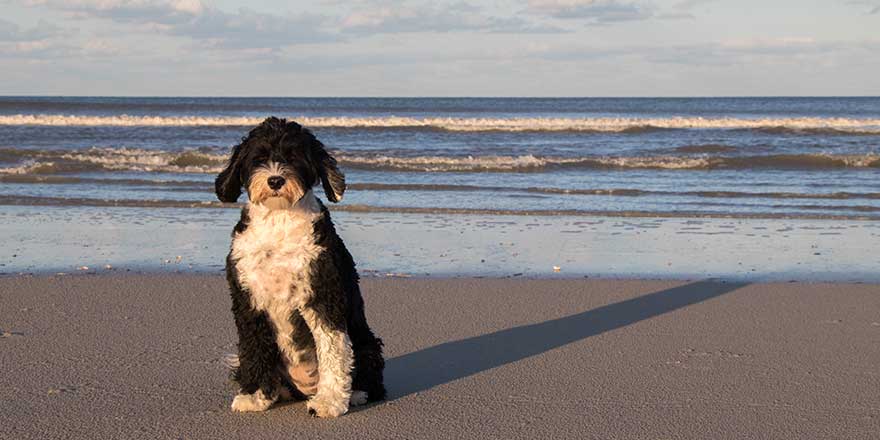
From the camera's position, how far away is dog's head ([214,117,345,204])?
4.28 metres

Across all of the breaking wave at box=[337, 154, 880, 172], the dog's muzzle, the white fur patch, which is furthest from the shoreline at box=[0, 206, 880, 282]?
the breaking wave at box=[337, 154, 880, 172]

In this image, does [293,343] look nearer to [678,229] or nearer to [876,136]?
[678,229]

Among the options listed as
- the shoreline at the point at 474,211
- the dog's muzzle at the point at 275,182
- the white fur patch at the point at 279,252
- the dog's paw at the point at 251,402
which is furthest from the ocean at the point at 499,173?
the dog's muzzle at the point at 275,182

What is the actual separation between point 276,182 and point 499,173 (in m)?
16.5

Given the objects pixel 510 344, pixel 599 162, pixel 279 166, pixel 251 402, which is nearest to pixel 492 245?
pixel 510 344

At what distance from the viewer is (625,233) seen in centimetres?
1182

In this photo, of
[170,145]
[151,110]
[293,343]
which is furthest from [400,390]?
[151,110]

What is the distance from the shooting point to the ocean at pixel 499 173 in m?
13.9

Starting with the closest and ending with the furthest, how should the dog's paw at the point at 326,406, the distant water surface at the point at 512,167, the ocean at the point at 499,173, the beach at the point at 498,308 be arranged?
the dog's paw at the point at 326,406 < the beach at the point at 498,308 < the ocean at the point at 499,173 < the distant water surface at the point at 512,167

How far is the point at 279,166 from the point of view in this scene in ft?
14.1

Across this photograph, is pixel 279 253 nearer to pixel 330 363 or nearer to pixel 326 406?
pixel 330 363

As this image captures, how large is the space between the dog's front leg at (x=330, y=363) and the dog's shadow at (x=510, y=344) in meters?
0.51

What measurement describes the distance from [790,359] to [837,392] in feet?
2.30

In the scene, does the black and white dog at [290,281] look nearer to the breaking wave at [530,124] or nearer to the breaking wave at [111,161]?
the breaking wave at [111,161]
